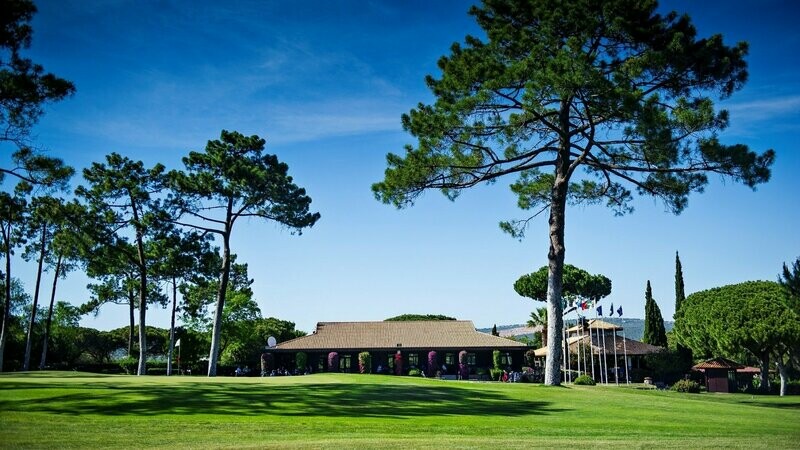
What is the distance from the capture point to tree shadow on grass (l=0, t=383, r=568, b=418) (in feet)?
46.6

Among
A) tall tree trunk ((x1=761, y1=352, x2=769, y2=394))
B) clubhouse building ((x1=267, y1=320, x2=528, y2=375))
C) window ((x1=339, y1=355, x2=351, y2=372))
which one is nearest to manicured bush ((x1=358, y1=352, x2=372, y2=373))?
clubhouse building ((x1=267, y1=320, x2=528, y2=375))

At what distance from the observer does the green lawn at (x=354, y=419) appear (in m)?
11.3

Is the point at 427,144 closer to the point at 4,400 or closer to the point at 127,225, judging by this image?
the point at 4,400

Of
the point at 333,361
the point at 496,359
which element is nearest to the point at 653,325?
the point at 496,359

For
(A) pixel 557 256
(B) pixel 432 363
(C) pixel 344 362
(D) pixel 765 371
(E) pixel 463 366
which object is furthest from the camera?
(C) pixel 344 362

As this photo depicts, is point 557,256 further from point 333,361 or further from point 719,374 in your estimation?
point 719,374

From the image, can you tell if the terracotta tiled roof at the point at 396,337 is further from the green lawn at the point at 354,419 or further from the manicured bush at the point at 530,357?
the green lawn at the point at 354,419

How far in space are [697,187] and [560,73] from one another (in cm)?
787

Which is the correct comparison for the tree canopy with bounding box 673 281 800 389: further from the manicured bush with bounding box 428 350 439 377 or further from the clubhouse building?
the manicured bush with bounding box 428 350 439 377

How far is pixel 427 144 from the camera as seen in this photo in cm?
2584

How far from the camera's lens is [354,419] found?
46.5ft

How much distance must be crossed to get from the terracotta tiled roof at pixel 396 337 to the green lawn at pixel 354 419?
103ft

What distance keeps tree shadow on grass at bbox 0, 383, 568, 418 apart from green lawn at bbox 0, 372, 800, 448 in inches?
1.2

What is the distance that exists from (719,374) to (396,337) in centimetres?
2536
